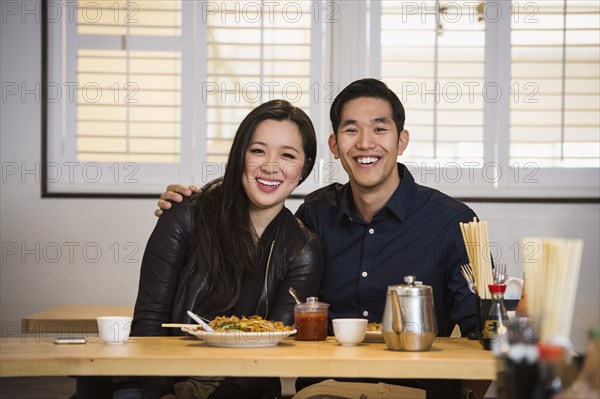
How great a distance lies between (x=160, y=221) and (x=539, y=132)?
2.76m

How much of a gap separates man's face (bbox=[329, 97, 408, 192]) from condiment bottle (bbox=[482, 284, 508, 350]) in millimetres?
845

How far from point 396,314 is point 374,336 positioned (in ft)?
0.68

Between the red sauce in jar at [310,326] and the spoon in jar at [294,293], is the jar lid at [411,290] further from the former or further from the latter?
the spoon in jar at [294,293]

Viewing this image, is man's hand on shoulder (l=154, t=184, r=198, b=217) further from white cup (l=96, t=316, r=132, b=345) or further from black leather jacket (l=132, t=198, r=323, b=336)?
white cup (l=96, t=316, r=132, b=345)

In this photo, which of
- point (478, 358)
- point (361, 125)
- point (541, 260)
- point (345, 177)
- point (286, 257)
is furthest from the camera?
point (345, 177)

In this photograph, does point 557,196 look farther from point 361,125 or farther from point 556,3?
point 361,125

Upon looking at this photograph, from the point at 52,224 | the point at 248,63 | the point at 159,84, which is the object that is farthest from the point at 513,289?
the point at 52,224

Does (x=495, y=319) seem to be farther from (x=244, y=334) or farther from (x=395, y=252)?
(x=395, y=252)

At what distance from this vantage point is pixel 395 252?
9.32ft

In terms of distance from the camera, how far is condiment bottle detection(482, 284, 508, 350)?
208cm

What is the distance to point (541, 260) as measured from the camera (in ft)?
5.00

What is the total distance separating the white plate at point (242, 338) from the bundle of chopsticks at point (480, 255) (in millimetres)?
477

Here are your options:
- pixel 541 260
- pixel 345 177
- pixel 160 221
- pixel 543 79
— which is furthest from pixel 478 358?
pixel 543 79

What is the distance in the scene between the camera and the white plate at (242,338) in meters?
2.06
